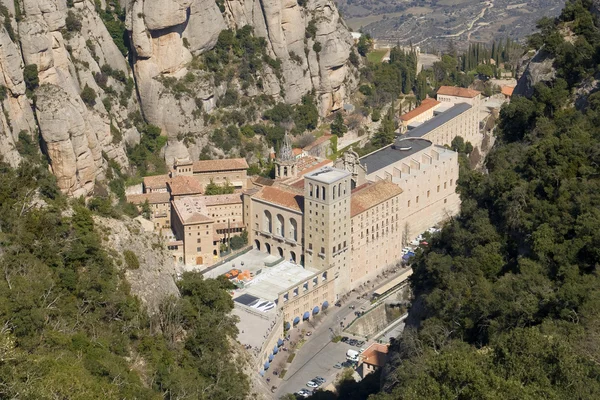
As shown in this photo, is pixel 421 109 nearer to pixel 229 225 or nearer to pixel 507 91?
pixel 507 91

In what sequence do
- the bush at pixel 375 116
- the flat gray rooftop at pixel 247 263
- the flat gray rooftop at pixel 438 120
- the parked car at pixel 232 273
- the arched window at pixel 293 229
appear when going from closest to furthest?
1. the parked car at pixel 232 273
2. the flat gray rooftop at pixel 247 263
3. the arched window at pixel 293 229
4. the flat gray rooftop at pixel 438 120
5. the bush at pixel 375 116

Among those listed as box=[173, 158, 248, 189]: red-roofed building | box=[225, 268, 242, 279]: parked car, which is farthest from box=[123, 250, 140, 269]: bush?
box=[173, 158, 248, 189]: red-roofed building

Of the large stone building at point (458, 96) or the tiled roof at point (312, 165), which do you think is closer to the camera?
the tiled roof at point (312, 165)

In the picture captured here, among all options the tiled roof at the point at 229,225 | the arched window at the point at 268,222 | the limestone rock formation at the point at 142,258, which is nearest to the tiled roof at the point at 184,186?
the tiled roof at the point at 229,225

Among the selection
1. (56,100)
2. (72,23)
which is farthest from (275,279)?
(72,23)

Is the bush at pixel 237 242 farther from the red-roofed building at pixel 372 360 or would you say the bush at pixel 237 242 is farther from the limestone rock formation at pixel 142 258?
the limestone rock formation at pixel 142 258

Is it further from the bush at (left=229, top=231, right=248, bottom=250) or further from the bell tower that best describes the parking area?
the bell tower
